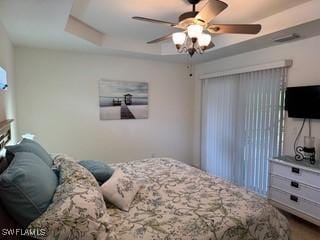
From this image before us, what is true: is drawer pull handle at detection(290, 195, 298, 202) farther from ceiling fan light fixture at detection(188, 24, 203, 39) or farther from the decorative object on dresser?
ceiling fan light fixture at detection(188, 24, 203, 39)

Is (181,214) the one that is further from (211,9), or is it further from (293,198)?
(293,198)

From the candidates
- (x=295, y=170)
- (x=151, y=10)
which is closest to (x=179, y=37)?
(x=151, y=10)

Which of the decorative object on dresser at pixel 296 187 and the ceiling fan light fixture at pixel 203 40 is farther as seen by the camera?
the decorative object on dresser at pixel 296 187

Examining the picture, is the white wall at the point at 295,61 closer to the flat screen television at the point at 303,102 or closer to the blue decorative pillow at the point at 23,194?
the flat screen television at the point at 303,102

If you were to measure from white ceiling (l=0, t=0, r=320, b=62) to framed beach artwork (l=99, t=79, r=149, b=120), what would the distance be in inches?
33.4

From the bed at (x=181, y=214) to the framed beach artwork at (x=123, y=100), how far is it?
2.31 metres

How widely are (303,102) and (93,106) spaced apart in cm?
329

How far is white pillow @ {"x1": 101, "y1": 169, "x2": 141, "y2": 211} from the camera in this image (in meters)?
1.86

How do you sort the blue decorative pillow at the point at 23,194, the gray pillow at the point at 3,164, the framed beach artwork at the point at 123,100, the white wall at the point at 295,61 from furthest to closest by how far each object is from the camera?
the framed beach artwork at the point at 123,100 < the white wall at the point at 295,61 < the gray pillow at the point at 3,164 < the blue decorative pillow at the point at 23,194

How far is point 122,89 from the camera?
14.6ft

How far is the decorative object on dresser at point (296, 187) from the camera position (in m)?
2.68

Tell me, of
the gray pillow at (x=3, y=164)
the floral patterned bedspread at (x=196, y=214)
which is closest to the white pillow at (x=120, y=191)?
the floral patterned bedspread at (x=196, y=214)

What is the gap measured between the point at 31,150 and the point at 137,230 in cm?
116

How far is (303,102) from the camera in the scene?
3076 millimetres
